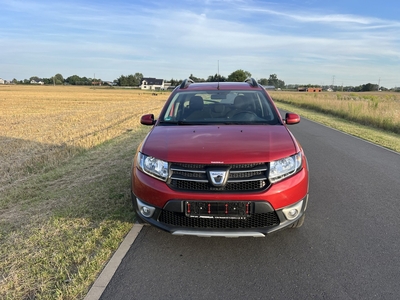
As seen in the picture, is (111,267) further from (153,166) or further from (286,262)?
(286,262)

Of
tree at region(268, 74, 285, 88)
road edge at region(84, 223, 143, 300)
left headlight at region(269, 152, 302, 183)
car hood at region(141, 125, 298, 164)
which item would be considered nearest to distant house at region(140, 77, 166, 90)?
tree at region(268, 74, 285, 88)

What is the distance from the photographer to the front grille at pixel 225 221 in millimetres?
3141

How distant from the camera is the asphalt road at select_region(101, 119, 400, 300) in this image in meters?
2.75

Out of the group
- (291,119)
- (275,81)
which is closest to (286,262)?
(291,119)

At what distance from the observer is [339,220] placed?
423 cm

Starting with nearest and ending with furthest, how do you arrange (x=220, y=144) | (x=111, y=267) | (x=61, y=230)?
(x=111, y=267), (x=220, y=144), (x=61, y=230)

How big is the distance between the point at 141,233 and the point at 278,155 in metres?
1.80

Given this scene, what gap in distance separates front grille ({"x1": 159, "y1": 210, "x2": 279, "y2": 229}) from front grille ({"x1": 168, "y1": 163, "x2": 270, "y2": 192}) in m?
0.27

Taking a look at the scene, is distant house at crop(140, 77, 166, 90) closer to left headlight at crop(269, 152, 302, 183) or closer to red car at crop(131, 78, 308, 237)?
red car at crop(131, 78, 308, 237)

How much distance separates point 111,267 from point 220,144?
1.59 m

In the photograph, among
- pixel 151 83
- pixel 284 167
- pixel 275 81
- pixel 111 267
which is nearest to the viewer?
pixel 111 267

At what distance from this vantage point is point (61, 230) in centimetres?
378

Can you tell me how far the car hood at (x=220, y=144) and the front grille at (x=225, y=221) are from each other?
0.53 meters

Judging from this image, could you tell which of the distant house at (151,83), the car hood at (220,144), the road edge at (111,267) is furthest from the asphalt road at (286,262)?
the distant house at (151,83)
